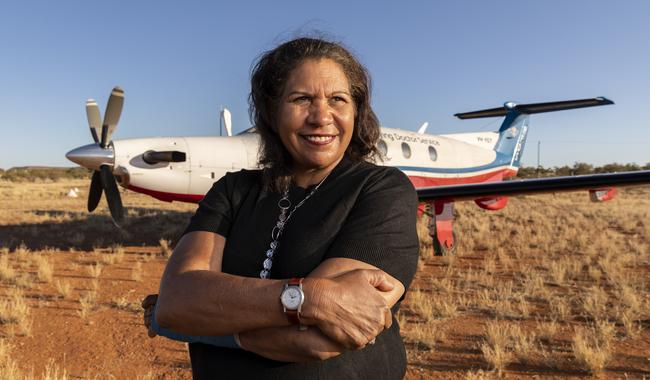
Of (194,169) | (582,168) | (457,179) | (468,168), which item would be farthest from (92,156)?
(582,168)

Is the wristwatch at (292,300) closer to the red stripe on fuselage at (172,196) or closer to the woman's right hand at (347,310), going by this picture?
the woman's right hand at (347,310)

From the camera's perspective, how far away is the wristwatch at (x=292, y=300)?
1.37 m

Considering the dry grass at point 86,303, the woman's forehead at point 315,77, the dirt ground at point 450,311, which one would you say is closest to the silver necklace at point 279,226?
the woman's forehead at point 315,77

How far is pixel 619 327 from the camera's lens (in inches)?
242

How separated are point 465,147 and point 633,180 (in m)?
7.37

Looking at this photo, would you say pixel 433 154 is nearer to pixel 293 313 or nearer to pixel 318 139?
pixel 318 139

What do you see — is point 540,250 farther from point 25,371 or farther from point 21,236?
point 21,236

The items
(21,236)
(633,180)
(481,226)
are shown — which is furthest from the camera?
(481,226)

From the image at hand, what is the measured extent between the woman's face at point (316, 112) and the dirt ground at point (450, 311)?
12.0 feet

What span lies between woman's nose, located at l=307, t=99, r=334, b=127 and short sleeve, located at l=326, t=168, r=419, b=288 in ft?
1.08

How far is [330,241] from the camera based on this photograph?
163 cm

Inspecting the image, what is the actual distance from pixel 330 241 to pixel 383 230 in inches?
8.1

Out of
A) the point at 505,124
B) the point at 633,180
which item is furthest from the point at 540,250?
the point at 505,124

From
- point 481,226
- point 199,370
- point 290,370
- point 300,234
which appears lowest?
point 481,226
